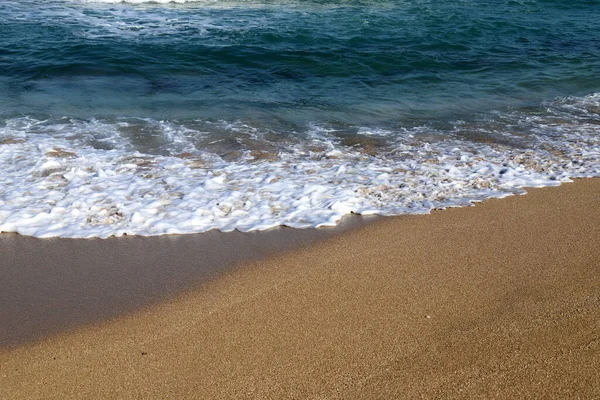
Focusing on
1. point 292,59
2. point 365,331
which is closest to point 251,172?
point 365,331

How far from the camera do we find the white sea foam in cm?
568

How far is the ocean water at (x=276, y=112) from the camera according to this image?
601cm

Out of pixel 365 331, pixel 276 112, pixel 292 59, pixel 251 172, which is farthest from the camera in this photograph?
pixel 292 59

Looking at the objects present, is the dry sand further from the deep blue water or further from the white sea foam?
the deep blue water

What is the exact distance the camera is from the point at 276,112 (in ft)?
29.9

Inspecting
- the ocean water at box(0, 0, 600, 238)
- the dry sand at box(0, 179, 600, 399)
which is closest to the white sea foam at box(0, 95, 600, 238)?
the ocean water at box(0, 0, 600, 238)

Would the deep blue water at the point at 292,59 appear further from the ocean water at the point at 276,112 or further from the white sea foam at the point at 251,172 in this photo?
the white sea foam at the point at 251,172

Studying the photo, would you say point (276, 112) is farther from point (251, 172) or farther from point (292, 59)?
point (292, 59)

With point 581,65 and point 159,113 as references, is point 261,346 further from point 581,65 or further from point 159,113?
point 581,65

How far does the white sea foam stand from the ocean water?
3 cm

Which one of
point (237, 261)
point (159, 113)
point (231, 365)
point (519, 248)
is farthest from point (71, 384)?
point (159, 113)

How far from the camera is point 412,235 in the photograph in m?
5.29

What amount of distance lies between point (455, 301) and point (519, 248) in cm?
103

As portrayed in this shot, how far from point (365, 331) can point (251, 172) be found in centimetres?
308
